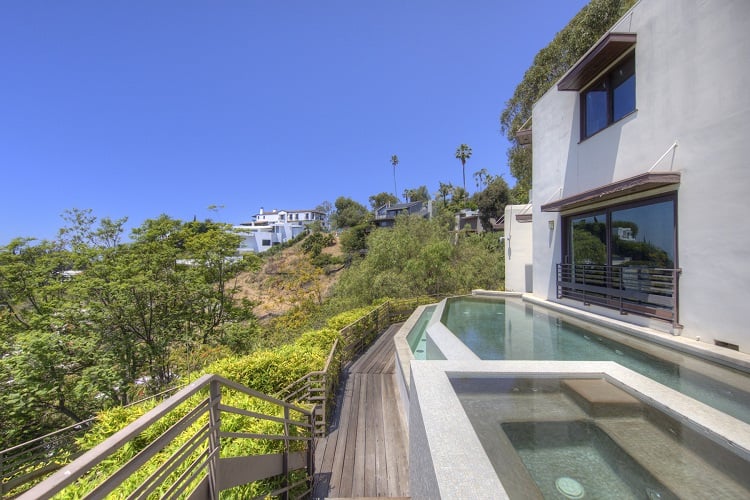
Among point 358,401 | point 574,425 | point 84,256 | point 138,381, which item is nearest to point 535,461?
point 574,425

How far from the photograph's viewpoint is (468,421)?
6.78 feet

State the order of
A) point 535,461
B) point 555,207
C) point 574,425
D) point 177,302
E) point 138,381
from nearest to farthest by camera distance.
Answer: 1. point 535,461
2. point 574,425
3. point 555,207
4. point 138,381
5. point 177,302

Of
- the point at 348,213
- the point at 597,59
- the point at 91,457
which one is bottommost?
the point at 91,457

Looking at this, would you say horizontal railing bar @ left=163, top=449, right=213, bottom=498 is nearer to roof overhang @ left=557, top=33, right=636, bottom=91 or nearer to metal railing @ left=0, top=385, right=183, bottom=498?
metal railing @ left=0, top=385, right=183, bottom=498

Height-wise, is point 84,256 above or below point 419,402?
above

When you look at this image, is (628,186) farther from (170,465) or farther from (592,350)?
(170,465)

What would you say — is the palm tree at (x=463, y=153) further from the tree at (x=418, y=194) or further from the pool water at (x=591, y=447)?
the pool water at (x=591, y=447)

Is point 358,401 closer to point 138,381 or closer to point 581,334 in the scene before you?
point 581,334

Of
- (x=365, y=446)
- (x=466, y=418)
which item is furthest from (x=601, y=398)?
(x=365, y=446)

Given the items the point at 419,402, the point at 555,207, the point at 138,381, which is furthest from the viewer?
the point at 138,381

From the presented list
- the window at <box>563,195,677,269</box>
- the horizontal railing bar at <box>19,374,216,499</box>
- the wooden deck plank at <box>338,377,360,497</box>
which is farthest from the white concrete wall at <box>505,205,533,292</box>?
the horizontal railing bar at <box>19,374,216,499</box>

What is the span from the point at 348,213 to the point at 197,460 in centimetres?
5055

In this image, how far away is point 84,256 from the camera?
10938 millimetres

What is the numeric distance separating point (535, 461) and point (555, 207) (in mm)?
6864
